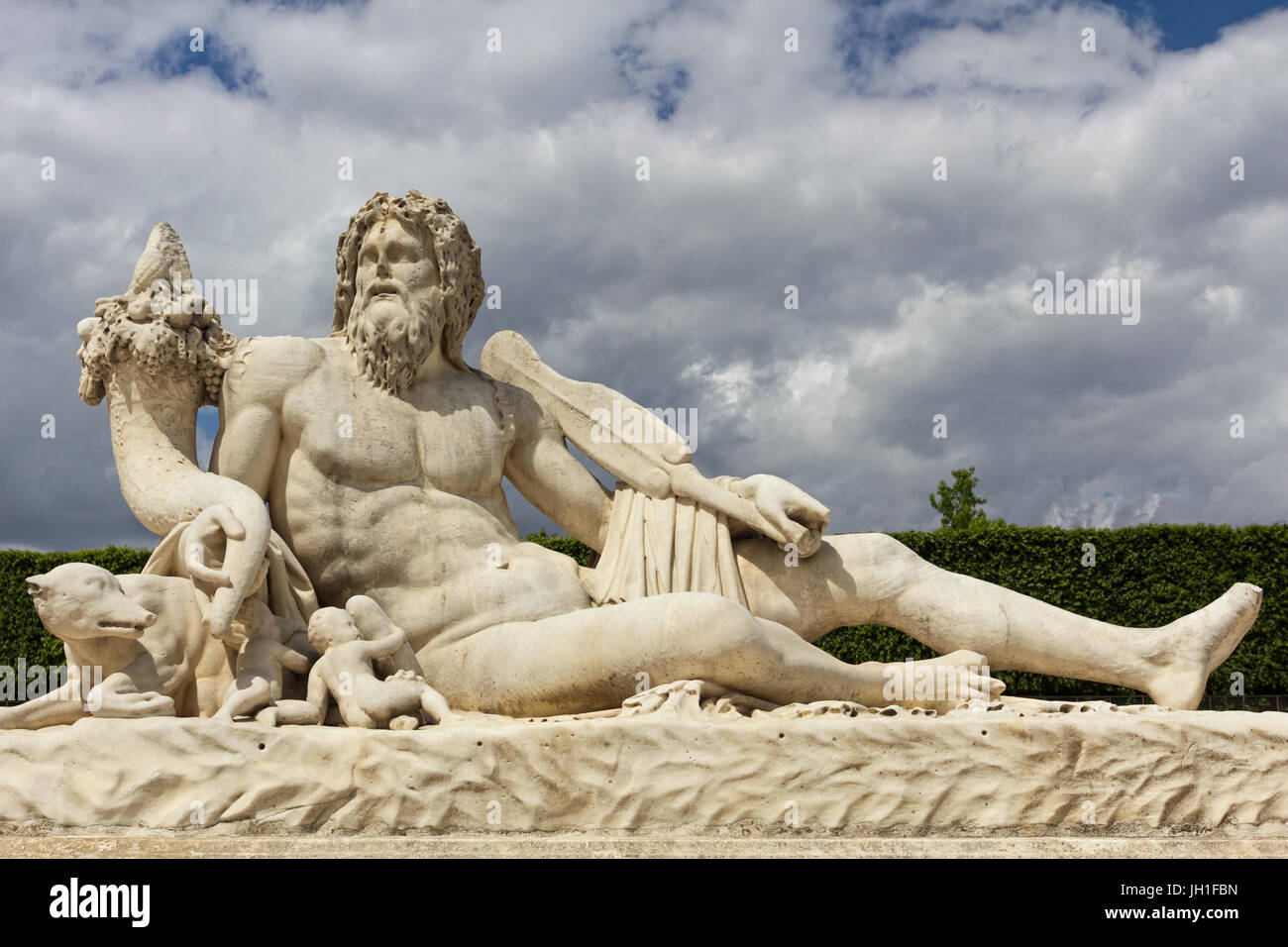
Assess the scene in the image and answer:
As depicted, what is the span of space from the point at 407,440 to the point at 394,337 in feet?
1.33

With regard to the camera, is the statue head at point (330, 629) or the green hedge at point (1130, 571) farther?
the green hedge at point (1130, 571)

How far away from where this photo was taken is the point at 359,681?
3.90m

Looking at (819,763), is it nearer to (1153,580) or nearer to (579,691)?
(579,691)

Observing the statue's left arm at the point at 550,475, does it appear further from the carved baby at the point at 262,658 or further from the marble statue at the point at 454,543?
the carved baby at the point at 262,658

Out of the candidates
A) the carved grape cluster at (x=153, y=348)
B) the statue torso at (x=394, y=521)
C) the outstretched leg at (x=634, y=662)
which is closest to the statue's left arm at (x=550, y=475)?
the statue torso at (x=394, y=521)

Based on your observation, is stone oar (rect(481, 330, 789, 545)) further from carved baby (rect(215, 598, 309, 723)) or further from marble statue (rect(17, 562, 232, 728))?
marble statue (rect(17, 562, 232, 728))

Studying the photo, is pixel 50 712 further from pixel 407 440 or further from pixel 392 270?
pixel 392 270

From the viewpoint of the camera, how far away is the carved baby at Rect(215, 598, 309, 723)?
3862 mm

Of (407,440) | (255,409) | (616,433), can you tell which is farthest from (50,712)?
(616,433)

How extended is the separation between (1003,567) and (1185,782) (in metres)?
7.83

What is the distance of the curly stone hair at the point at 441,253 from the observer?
188 inches

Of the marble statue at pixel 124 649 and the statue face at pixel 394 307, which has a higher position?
the statue face at pixel 394 307

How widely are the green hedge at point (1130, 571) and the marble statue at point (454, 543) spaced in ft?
22.1

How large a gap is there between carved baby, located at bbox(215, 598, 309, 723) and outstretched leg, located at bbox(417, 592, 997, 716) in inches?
19.9
